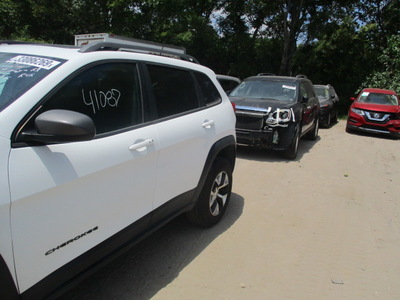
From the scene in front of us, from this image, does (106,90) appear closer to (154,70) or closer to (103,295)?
(154,70)

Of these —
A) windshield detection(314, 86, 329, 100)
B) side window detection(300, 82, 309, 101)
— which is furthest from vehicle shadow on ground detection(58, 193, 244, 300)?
windshield detection(314, 86, 329, 100)

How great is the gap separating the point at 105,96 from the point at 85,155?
1.62ft

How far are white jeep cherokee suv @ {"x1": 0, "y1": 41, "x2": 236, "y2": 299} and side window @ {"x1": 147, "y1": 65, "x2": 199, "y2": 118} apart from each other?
11mm

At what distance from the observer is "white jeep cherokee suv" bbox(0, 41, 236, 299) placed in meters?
1.71

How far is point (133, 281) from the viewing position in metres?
2.81

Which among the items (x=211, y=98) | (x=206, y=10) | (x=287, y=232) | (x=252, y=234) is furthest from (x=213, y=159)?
(x=206, y=10)

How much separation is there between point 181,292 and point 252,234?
129 centimetres

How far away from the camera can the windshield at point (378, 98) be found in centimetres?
1124

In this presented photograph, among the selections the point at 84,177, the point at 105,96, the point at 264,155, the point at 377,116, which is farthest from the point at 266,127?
the point at 377,116

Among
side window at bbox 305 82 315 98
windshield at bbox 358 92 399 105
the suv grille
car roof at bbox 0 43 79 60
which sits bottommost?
the suv grille

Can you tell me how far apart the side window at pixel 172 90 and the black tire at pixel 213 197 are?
77 centimetres

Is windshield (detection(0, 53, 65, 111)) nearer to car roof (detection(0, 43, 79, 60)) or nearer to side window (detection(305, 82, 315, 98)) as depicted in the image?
car roof (detection(0, 43, 79, 60))

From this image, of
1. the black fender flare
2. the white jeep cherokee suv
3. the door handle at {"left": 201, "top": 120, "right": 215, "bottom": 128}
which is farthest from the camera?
the door handle at {"left": 201, "top": 120, "right": 215, "bottom": 128}

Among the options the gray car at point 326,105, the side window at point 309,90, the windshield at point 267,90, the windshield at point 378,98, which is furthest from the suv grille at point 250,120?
the windshield at point 378,98
